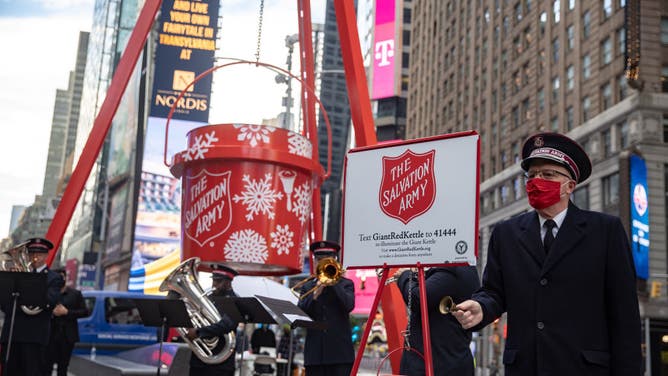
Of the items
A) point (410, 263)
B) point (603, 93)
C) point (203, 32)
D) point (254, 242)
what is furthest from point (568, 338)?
point (203, 32)

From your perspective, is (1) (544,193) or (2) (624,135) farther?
(2) (624,135)

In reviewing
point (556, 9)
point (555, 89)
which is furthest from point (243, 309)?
point (556, 9)

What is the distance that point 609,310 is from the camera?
373 centimetres

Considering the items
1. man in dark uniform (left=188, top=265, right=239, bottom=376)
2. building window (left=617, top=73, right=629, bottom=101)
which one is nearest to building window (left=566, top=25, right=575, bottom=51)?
building window (left=617, top=73, right=629, bottom=101)

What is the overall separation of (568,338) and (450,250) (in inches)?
34.6

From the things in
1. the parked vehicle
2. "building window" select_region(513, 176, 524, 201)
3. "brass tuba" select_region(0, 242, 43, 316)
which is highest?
"building window" select_region(513, 176, 524, 201)

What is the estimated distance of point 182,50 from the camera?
50625mm

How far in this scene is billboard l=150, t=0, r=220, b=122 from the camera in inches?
1901

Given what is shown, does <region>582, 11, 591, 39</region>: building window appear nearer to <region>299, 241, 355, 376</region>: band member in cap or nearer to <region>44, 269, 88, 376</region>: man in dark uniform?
<region>44, 269, 88, 376</region>: man in dark uniform

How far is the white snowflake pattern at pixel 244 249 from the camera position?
23.2ft

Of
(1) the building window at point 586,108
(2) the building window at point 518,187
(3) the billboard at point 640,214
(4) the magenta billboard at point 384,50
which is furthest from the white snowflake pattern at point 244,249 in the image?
(4) the magenta billboard at point 384,50

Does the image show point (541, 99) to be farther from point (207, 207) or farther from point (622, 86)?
point (207, 207)

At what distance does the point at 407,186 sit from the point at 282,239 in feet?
9.68

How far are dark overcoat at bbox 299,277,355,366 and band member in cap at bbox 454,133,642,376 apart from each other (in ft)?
12.5
